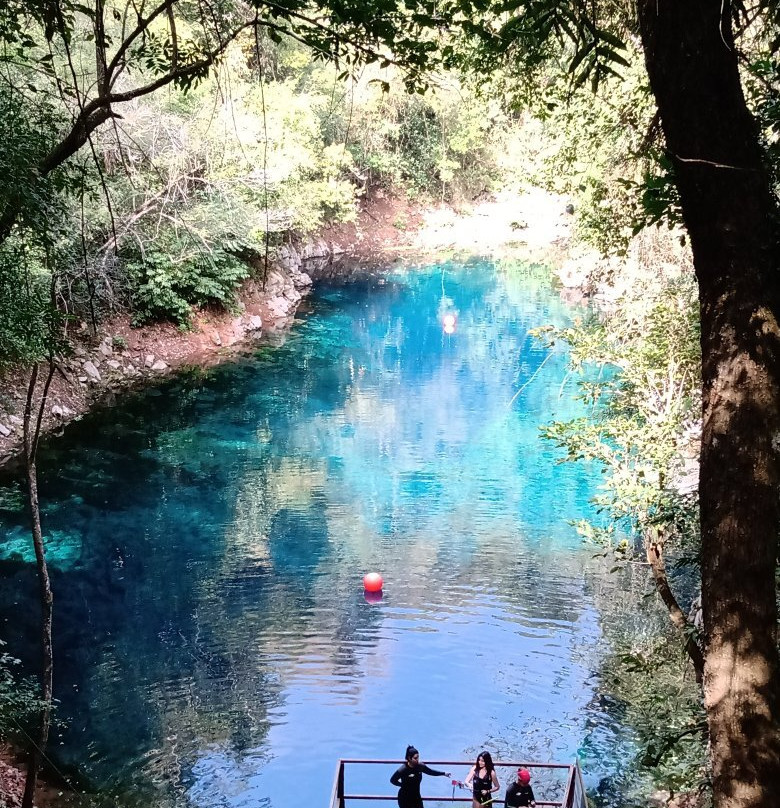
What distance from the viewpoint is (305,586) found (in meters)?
10.8

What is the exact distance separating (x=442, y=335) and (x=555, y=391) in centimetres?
588

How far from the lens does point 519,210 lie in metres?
32.3

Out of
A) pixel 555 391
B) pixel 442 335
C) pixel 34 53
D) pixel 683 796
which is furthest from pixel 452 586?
pixel 442 335

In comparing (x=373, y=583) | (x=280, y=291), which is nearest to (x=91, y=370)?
(x=280, y=291)

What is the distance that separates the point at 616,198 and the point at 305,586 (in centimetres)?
653

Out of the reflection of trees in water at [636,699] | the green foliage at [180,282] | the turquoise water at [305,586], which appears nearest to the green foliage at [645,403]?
the reflection of trees in water at [636,699]

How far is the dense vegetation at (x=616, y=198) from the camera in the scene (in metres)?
2.31

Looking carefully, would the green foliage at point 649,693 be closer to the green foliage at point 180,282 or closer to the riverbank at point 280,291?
the riverbank at point 280,291

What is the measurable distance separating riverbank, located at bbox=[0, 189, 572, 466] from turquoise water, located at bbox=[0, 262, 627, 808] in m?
0.86

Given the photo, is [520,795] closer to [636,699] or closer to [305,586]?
[636,699]

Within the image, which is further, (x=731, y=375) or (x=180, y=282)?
(x=180, y=282)

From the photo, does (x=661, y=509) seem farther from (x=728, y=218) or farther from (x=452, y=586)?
(x=452, y=586)

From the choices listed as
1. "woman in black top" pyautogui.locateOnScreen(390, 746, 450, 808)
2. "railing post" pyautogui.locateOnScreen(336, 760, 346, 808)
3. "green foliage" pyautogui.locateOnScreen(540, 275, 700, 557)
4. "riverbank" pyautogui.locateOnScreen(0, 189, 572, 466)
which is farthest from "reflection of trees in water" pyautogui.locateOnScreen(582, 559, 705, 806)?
"riverbank" pyautogui.locateOnScreen(0, 189, 572, 466)

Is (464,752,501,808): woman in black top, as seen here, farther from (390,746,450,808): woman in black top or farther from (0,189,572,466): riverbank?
(0,189,572,466): riverbank
